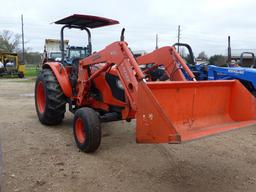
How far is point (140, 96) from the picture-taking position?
4.09 m

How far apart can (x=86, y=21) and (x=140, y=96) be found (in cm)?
344

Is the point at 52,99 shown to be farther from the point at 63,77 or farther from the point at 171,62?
the point at 171,62

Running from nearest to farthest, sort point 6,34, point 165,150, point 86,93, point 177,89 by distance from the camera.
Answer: point 177,89 < point 165,150 < point 86,93 < point 6,34

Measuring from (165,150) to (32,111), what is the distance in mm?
4697

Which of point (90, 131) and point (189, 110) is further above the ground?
point (189, 110)

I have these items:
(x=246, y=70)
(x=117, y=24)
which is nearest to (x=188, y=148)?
(x=117, y=24)

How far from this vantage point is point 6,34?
56.2m

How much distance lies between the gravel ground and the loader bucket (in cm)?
65

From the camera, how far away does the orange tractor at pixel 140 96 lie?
13.3 ft

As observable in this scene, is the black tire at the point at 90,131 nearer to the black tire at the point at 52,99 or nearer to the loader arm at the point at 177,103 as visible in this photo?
the loader arm at the point at 177,103

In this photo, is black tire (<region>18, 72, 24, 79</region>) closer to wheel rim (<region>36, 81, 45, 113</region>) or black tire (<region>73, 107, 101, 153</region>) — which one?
wheel rim (<region>36, 81, 45, 113</region>)

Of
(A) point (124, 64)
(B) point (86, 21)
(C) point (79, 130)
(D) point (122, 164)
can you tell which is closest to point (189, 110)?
(A) point (124, 64)

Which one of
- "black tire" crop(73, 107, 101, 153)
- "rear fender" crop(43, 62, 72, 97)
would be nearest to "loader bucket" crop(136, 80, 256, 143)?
"black tire" crop(73, 107, 101, 153)

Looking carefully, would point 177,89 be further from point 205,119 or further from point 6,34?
point 6,34
